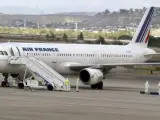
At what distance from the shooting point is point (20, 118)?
23.3m

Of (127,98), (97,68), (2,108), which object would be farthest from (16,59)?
(2,108)

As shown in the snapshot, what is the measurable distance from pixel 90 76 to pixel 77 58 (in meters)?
3.96

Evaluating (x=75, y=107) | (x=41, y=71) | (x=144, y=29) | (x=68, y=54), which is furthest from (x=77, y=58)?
(x=75, y=107)

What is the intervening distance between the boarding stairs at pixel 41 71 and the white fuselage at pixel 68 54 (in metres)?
0.60

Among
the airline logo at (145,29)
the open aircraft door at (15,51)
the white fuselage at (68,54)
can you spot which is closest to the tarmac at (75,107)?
the open aircraft door at (15,51)

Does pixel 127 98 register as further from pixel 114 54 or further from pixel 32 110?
pixel 114 54

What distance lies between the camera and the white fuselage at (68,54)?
42.2 meters

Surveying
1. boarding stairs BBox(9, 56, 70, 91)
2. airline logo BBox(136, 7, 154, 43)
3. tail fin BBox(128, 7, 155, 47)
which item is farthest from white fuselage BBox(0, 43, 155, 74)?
airline logo BBox(136, 7, 154, 43)

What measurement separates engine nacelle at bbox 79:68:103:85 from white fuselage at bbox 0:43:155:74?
75.3 inches

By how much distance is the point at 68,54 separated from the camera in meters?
45.6

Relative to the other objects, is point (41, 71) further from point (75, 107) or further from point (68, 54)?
point (75, 107)

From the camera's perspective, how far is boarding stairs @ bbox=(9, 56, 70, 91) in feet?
133

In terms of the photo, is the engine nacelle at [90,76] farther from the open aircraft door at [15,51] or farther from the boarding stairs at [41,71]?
the open aircraft door at [15,51]

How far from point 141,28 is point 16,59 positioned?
643 inches
